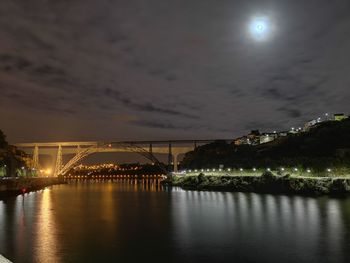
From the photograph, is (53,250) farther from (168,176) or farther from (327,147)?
(168,176)

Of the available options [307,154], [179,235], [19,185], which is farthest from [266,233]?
[307,154]

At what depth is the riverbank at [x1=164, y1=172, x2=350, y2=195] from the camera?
195 ft

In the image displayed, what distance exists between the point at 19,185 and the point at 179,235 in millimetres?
54215

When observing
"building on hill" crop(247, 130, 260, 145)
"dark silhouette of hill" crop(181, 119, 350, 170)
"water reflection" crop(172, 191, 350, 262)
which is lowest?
"water reflection" crop(172, 191, 350, 262)

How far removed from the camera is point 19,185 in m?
71.6

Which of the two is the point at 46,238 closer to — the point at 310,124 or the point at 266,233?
the point at 266,233

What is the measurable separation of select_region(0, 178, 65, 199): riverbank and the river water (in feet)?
78.3

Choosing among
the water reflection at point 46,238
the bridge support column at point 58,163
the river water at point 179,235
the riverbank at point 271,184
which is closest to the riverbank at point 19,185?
the bridge support column at point 58,163

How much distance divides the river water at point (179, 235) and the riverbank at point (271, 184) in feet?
63.8

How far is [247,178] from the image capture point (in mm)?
76500

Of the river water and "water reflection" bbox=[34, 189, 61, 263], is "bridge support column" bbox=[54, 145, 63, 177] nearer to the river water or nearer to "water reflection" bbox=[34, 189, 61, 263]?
the river water

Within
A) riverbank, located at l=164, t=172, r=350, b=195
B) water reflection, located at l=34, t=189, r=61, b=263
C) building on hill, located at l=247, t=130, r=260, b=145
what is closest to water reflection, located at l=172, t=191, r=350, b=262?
water reflection, located at l=34, t=189, r=61, b=263

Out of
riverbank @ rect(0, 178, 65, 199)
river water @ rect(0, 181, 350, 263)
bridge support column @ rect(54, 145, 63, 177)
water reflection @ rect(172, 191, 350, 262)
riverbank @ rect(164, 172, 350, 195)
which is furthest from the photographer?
bridge support column @ rect(54, 145, 63, 177)

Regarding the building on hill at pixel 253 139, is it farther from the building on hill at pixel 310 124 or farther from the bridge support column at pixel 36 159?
the bridge support column at pixel 36 159
